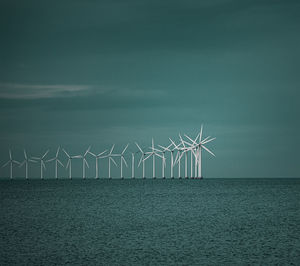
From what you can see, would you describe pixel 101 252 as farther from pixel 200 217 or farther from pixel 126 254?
pixel 200 217

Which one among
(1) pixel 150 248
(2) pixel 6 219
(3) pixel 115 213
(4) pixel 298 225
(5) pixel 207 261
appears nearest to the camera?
(5) pixel 207 261

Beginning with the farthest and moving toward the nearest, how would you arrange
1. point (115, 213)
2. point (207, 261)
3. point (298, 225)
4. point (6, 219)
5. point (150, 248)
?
point (115, 213) < point (6, 219) < point (298, 225) < point (150, 248) < point (207, 261)

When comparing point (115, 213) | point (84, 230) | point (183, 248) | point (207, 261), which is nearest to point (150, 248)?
point (183, 248)

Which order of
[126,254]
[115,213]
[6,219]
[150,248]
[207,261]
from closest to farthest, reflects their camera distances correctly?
1. [207,261]
2. [126,254]
3. [150,248]
4. [6,219]
5. [115,213]

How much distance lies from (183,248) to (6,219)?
28.2m

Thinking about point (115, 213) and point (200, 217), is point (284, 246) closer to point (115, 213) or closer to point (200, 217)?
point (200, 217)

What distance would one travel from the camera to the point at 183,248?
128ft

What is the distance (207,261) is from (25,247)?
13.2 metres

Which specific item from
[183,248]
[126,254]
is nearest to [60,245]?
[126,254]

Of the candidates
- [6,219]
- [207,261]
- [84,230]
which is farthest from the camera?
[6,219]

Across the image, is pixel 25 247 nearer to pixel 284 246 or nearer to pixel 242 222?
pixel 284 246

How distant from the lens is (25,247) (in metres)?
38.9

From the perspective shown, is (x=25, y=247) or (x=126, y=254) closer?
(x=126, y=254)

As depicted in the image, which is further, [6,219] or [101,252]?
[6,219]
